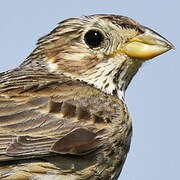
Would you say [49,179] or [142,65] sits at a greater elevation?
[142,65]

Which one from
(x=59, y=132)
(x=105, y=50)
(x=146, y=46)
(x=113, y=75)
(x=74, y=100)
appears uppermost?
(x=146, y=46)

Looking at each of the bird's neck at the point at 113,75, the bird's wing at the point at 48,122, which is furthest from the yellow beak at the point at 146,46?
the bird's wing at the point at 48,122

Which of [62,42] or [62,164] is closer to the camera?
[62,164]

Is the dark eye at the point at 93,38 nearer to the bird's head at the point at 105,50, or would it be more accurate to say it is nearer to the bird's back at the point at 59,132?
the bird's head at the point at 105,50

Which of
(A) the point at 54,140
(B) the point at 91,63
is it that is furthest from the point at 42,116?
(B) the point at 91,63

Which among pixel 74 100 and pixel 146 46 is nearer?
pixel 74 100

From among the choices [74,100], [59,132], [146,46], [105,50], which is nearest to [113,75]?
[105,50]

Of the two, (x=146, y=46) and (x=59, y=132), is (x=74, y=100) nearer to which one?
(x=59, y=132)

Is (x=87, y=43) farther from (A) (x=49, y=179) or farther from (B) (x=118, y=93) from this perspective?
(A) (x=49, y=179)
